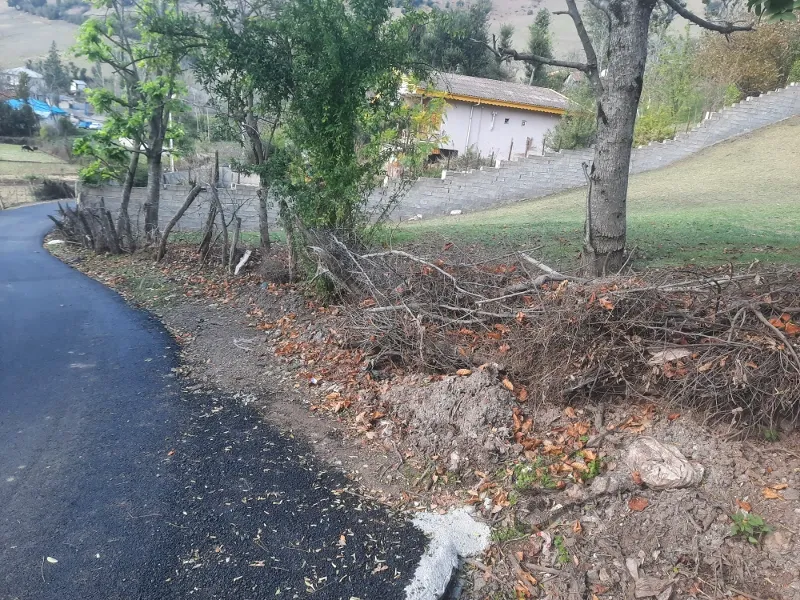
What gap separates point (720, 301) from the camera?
14.5 feet

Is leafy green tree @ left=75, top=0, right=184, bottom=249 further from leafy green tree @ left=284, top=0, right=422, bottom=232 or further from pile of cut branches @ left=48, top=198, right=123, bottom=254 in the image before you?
leafy green tree @ left=284, top=0, right=422, bottom=232

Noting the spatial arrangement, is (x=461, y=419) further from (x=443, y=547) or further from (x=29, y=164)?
(x=29, y=164)

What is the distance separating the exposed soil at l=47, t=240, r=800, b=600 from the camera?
3479 millimetres

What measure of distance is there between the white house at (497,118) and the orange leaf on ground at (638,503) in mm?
24843

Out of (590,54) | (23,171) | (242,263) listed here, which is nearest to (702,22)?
(590,54)

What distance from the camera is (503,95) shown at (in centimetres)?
2842

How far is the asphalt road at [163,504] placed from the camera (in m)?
3.55

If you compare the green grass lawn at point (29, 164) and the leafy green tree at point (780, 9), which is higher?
the leafy green tree at point (780, 9)

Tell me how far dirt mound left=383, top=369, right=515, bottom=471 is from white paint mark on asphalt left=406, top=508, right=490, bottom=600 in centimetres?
53

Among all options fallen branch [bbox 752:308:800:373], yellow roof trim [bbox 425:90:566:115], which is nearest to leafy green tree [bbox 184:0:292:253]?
fallen branch [bbox 752:308:800:373]

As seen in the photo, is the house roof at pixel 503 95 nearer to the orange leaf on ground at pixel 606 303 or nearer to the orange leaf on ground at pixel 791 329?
the orange leaf on ground at pixel 606 303

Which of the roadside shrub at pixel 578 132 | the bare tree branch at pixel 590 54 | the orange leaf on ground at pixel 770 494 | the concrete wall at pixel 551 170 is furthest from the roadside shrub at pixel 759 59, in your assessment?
the orange leaf on ground at pixel 770 494

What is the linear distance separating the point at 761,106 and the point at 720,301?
913 inches

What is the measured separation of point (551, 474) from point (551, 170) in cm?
1882
